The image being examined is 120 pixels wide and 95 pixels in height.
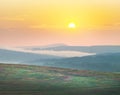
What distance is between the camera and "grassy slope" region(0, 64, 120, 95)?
1222 inches

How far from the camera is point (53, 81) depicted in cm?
3175

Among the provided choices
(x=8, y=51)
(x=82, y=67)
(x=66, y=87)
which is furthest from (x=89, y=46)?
(x=8, y=51)

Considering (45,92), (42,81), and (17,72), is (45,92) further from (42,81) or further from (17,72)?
(17,72)

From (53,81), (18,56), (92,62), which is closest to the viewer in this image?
(53,81)

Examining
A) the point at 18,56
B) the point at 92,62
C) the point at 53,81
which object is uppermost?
the point at 18,56

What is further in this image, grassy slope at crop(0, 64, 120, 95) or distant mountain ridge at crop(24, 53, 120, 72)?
distant mountain ridge at crop(24, 53, 120, 72)

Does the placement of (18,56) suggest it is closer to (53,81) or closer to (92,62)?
(53,81)

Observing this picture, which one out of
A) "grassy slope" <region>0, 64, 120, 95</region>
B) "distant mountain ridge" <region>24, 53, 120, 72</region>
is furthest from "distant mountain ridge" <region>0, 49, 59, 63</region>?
"grassy slope" <region>0, 64, 120, 95</region>

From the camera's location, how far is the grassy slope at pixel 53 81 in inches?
1222

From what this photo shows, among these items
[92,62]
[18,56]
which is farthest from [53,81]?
[92,62]

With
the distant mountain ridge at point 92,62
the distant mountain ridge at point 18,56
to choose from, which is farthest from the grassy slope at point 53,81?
the distant mountain ridge at point 18,56

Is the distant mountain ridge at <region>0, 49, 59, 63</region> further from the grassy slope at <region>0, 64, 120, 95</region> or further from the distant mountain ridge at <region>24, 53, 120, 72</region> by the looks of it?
the grassy slope at <region>0, 64, 120, 95</region>

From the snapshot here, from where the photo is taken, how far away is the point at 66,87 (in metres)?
31.4

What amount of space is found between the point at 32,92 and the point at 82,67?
4.61m
